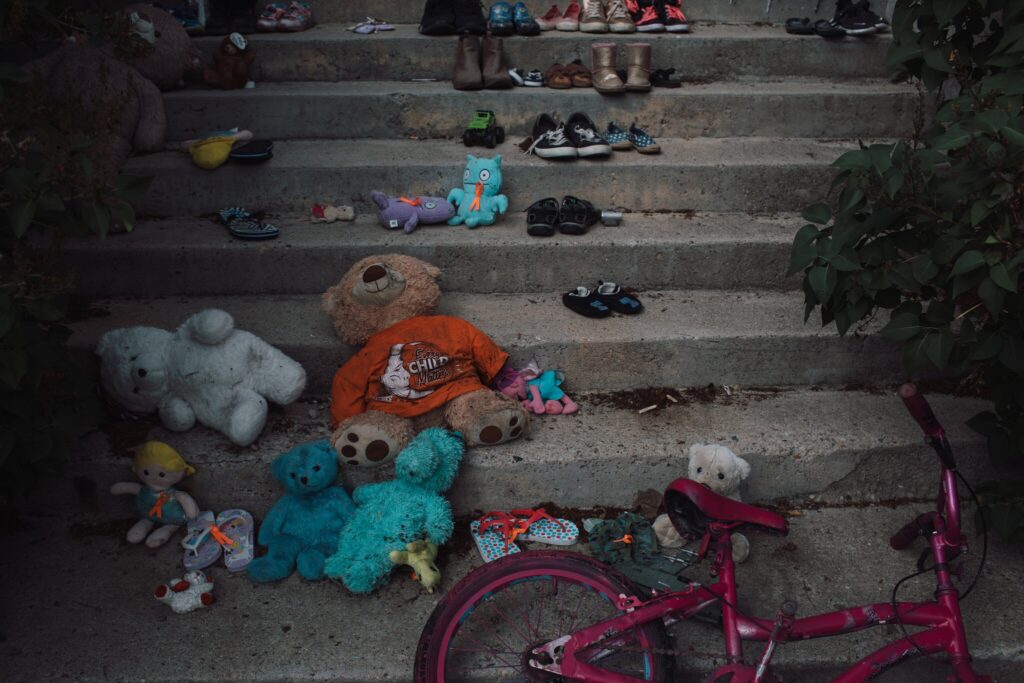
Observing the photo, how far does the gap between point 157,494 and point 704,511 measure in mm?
2023

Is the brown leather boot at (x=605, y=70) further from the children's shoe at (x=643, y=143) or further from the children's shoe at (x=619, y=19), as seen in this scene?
the children's shoe at (x=619, y=19)

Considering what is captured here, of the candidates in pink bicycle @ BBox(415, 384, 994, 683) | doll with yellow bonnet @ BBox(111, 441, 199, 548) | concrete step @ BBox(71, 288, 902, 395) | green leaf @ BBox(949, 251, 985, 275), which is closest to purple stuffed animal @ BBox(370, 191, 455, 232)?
concrete step @ BBox(71, 288, 902, 395)

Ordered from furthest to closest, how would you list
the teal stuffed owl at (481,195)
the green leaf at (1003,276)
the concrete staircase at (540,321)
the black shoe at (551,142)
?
1. the black shoe at (551,142)
2. the teal stuffed owl at (481,195)
3. the concrete staircase at (540,321)
4. the green leaf at (1003,276)

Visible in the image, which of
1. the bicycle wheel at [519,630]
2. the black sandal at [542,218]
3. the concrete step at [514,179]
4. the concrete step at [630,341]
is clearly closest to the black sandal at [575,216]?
the black sandal at [542,218]

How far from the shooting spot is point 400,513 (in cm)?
280

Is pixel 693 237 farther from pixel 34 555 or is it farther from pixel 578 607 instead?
pixel 34 555

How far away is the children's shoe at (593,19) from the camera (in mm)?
4883

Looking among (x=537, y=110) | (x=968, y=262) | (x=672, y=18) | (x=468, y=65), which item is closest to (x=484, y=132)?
(x=537, y=110)

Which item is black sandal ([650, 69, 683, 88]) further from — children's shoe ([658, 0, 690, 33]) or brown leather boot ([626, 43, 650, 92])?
children's shoe ([658, 0, 690, 33])

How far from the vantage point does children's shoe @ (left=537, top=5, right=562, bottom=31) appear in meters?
4.96

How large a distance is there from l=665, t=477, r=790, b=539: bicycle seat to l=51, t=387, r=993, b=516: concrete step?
764mm

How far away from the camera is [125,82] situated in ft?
13.1

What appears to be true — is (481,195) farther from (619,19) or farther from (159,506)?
(159,506)

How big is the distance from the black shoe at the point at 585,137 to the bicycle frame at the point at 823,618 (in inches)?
90.8
